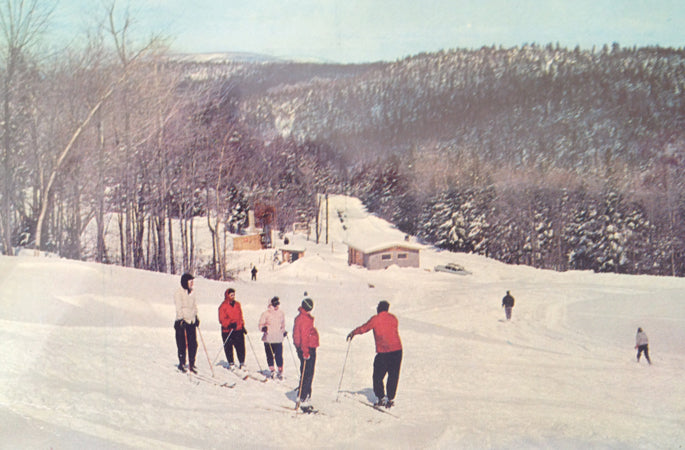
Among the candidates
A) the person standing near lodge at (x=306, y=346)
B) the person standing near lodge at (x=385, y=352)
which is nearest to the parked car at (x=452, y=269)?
the person standing near lodge at (x=385, y=352)

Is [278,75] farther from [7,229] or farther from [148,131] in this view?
[7,229]

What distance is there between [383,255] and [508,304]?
A: 0.97 meters

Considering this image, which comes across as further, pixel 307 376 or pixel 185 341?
pixel 185 341

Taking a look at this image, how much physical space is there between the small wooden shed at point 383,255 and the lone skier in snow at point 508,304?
27.2 inches

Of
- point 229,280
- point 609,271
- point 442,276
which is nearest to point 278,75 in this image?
point 229,280

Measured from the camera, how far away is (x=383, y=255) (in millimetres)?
4230

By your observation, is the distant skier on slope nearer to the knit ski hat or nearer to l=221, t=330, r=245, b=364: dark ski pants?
l=221, t=330, r=245, b=364: dark ski pants

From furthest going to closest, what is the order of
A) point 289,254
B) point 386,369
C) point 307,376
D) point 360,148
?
point 360,148 < point 289,254 < point 386,369 < point 307,376

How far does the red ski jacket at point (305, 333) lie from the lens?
12.7 ft

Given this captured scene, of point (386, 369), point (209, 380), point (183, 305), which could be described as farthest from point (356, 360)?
point (183, 305)

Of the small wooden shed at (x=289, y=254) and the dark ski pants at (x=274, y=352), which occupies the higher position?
the small wooden shed at (x=289, y=254)

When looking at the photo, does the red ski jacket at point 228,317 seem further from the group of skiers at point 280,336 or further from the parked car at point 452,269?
the parked car at point 452,269

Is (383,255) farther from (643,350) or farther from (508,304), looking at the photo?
(643,350)

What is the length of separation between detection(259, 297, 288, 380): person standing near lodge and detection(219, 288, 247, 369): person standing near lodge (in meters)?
0.21
